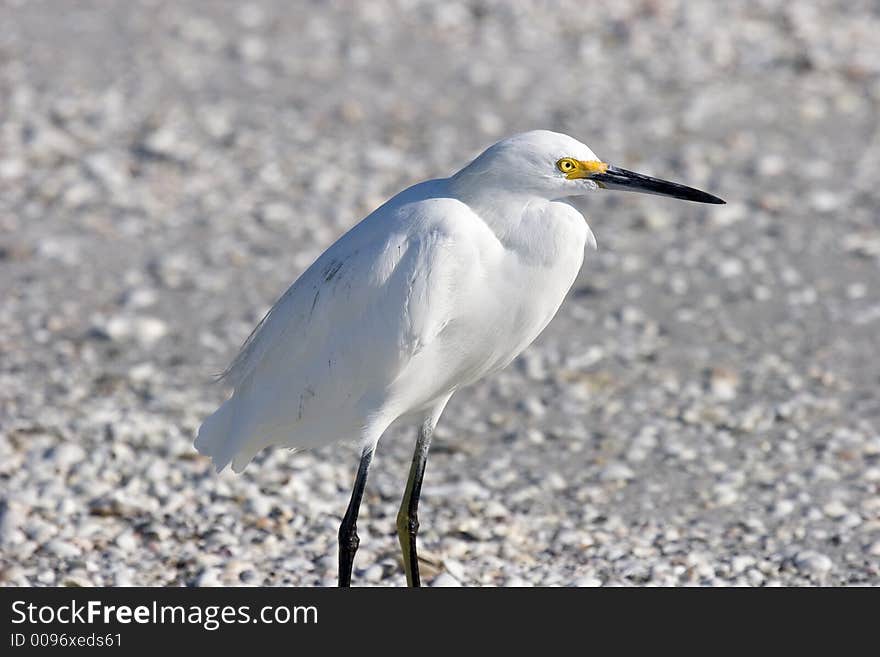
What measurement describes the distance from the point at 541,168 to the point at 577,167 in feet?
0.35

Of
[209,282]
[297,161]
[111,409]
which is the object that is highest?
[297,161]

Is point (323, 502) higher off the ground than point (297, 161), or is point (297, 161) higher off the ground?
point (297, 161)

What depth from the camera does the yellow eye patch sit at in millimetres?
3875

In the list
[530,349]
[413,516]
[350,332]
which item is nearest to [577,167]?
[350,332]

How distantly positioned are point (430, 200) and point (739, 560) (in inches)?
68.6

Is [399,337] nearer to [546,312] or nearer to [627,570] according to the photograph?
[546,312]

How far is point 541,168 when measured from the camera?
3855 mm

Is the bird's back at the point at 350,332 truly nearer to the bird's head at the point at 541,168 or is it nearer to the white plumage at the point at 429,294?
the white plumage at the point at 429,294

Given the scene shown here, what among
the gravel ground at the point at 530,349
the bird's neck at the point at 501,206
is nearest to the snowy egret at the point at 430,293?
the bird's neck at the point at 501,206

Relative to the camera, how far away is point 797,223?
7734mm

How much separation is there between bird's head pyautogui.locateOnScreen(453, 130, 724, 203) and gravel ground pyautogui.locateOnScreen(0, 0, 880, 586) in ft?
4.70

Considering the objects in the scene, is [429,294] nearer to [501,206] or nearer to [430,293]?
[430,293]

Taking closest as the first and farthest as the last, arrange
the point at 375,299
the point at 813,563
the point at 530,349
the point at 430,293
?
the point at 430,293
the point at 375,299
the point at 813,563
the point at 530,349
